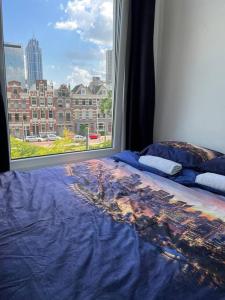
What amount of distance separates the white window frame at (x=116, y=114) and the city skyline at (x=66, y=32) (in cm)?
9

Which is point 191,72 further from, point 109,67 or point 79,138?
point 79,138

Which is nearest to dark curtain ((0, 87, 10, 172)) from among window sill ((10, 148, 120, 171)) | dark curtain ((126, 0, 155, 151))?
window sill ((10, 148, 120, 171))

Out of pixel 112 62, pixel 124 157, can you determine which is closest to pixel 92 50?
pixel 112 62

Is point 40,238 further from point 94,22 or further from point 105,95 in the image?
point 94,22

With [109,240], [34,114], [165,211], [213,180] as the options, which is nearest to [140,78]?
[34,114]

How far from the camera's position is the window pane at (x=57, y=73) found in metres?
2.29

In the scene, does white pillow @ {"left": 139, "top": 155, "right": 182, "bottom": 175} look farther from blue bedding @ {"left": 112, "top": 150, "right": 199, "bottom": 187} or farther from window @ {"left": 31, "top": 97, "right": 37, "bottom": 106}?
window @ {"left": 31, "top": 97, "right": 37, "bottom": 106}

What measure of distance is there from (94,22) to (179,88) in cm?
110

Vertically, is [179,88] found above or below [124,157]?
above

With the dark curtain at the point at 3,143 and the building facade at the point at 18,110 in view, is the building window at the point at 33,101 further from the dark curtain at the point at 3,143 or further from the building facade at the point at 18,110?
the dark curtain at the point at 3,143

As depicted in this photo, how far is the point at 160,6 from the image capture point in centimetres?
274

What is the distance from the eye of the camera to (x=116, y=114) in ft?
9.53

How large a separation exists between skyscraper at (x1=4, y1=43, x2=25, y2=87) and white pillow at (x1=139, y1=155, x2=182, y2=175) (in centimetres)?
136

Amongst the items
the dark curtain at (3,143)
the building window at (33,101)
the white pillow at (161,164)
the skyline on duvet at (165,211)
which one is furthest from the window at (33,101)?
the white pillow at (161,164)
